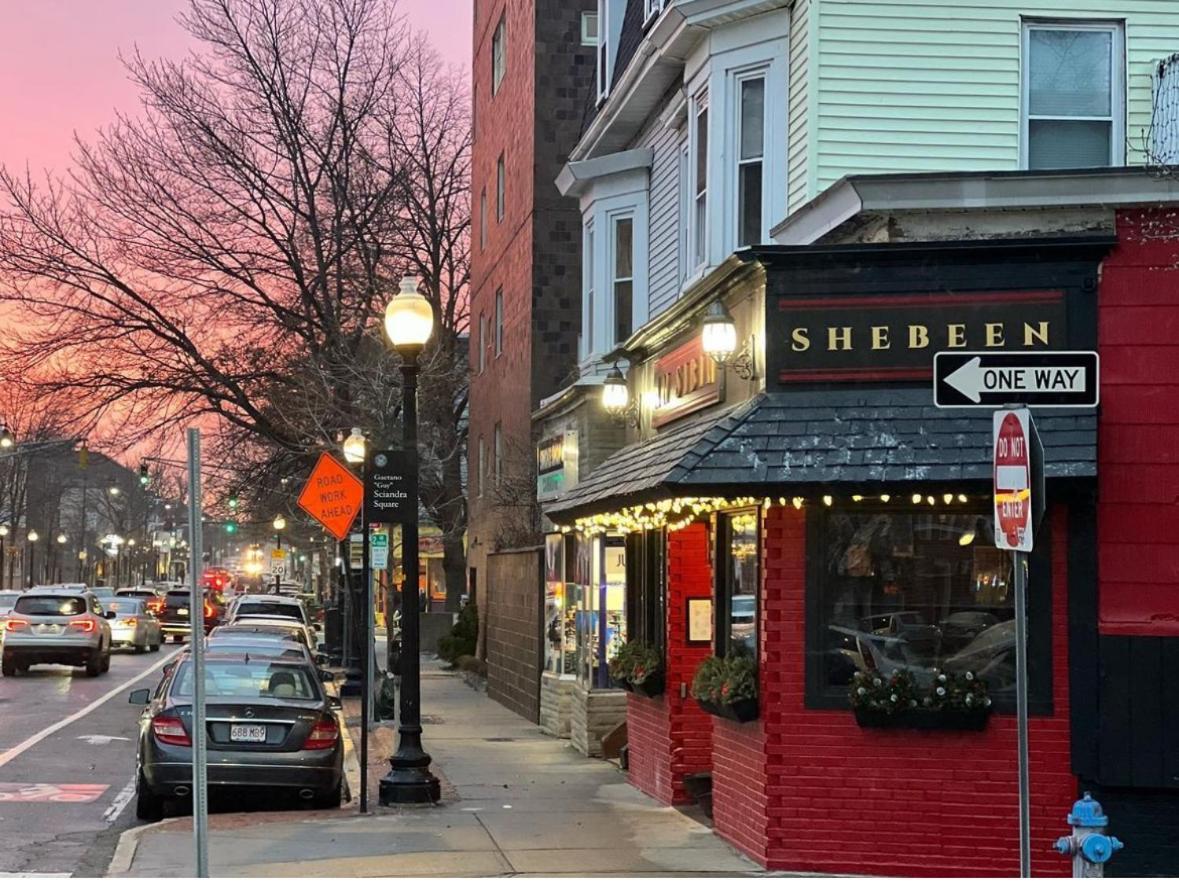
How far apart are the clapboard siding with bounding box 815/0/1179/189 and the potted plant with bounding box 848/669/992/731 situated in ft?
13.3

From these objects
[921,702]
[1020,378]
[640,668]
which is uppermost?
[1020,378]

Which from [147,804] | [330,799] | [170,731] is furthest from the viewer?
[330,799]

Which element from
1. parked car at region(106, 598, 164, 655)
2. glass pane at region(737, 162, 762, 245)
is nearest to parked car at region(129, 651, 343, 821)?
glass pane at region(737, 162, 762, 245)

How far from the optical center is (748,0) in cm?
1388

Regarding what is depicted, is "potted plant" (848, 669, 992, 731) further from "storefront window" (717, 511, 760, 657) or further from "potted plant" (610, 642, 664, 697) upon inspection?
"potted plant" (610, 642, 664, 697)

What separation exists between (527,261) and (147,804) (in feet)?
53.4

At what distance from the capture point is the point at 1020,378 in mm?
8141

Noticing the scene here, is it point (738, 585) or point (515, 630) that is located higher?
point (738, 585)

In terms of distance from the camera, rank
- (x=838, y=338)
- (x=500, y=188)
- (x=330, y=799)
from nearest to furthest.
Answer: (x=838, y=338), (x=330, y=799), (x=500, y=188)

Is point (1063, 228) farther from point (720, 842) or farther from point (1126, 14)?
point (720, 842)

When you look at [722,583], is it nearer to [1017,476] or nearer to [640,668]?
[640,668]

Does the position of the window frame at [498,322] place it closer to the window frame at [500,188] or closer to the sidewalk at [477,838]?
the window frame at [500,188]

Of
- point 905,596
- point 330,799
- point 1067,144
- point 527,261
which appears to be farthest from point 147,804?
point 527,261

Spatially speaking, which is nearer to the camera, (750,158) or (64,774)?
(750,158)
